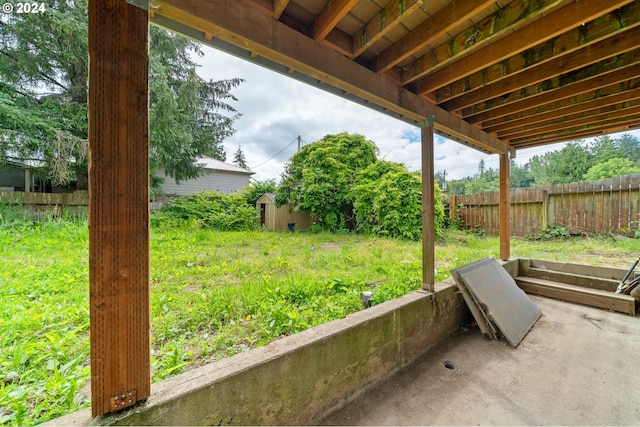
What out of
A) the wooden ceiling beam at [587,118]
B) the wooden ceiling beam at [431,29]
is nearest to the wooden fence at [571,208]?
the wooden ceiling beam at [587,118]

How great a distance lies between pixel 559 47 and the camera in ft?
5.46

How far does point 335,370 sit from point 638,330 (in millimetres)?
3060

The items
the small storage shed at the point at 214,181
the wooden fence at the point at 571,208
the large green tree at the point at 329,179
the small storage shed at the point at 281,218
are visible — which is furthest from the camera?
the small storage shed at the point at 214,181

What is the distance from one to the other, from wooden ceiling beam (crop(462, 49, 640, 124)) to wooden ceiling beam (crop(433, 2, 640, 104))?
0.27m

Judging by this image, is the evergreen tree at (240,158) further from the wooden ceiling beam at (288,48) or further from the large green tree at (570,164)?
the wooden ceiling beam at (288,48)

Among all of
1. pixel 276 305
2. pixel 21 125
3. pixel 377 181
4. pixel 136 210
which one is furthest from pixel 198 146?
pixel 136 210

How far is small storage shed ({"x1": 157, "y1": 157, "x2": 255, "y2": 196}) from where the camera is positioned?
12062mm

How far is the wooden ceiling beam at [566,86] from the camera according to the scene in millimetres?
1854

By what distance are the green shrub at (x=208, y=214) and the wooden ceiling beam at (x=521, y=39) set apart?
680 cm

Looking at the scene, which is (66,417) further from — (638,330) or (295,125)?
(295,125)

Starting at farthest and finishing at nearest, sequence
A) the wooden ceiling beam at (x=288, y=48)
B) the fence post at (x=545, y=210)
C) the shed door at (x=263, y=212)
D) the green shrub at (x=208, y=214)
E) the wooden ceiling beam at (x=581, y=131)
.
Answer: the shed door at (x=263, y=212) → the green shrub at (x=208, y=214) → the fence post at (x=545, y=210) → the wooden ceiling beam at (x=581, y=131) → the wooden ceiling beam at (x=288, y=48)

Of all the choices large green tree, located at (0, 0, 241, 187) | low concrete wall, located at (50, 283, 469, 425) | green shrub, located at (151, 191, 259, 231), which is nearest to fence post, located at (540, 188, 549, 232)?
low concrete wall, located at (50, 283, 469, 425)

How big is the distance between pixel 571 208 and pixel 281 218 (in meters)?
7.89

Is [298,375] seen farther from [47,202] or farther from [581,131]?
[47,202]
